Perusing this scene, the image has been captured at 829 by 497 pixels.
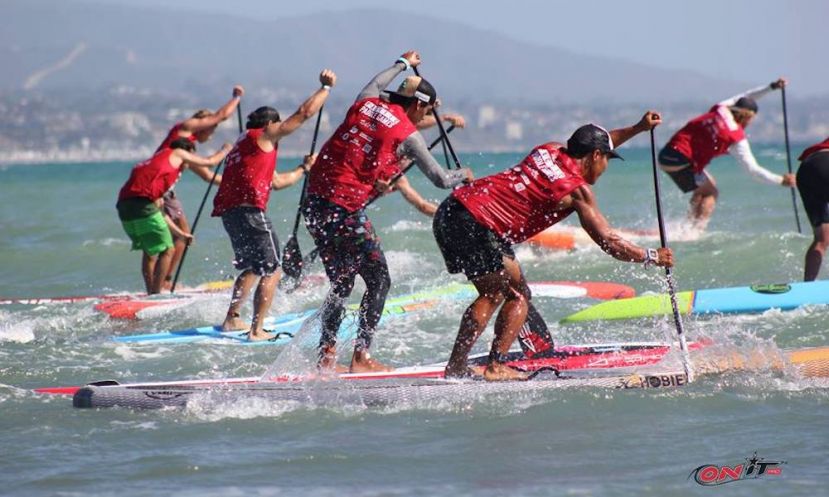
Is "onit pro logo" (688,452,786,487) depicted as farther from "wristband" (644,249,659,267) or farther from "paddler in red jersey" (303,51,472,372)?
"paddler in red jersey" (303,51,472,372)

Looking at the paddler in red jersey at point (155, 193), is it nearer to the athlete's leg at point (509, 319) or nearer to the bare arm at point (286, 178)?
the bare arm at point (286, 178)

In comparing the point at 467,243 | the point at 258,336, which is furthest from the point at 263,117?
the point at 467,243

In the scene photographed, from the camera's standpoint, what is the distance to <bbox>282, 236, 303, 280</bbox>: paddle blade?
9.75 meters

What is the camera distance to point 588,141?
7.23 meters

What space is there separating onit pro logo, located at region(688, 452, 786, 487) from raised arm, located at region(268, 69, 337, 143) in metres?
4.00

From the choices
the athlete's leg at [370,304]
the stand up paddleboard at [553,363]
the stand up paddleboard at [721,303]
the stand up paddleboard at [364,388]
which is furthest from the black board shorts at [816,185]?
the athlete's leg at [370,304]

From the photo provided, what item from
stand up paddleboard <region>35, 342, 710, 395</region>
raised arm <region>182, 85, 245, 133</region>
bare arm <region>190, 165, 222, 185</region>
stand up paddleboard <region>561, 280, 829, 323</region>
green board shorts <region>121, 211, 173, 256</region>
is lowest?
stand up paddleboard <region>561, 280, 829, 323</region>

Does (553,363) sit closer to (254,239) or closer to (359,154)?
(359,154)

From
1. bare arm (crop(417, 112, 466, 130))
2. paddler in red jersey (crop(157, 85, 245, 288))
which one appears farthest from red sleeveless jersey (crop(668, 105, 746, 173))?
bare arm (crop(417, 112, 466, 130))

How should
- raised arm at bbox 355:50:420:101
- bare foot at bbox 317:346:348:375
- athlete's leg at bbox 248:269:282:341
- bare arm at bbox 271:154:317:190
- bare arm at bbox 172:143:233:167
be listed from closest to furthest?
bare foot at bbox 317:346:348:375, raised arm at bbox 355:50:420:101, athlete's leg at bbox 248:269:282:341, bare arm at bbox 271:154:317:190, bare arm at bbox 172:143:233:167

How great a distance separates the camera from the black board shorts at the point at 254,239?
998cm

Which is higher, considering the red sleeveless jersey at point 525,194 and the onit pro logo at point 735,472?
the red sleeveless jersey at point 525,194

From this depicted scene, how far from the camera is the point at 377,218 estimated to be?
81.6 feet

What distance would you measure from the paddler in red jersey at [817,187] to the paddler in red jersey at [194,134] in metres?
5.17
